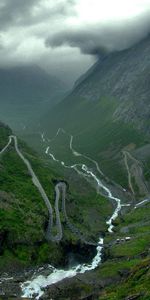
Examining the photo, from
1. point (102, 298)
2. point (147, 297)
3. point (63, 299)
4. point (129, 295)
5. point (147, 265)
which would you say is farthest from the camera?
point (63, 299)

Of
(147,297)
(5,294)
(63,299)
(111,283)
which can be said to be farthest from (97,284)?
(147,297)

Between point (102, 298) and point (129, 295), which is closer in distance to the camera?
point (129, 295)

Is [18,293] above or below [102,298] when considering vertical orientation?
above

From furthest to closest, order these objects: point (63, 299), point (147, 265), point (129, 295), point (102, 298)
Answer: point (63, 299)
point (147, 265)
point (102, 298)
point (129, 295)

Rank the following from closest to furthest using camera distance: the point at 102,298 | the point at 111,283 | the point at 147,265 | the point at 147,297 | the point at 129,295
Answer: the point at 147,297 < the point at 129,295 < the point at 102,298 < the point at 147,265 < the point at 111,283

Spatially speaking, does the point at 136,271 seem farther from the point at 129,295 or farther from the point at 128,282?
the point at 129,295

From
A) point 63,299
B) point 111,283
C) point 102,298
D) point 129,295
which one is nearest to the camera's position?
point 129,295

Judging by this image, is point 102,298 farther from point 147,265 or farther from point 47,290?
point 47,290

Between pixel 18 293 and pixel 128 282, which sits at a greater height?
pixel 18 293

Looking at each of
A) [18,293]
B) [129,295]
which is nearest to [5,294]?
[18,293]
